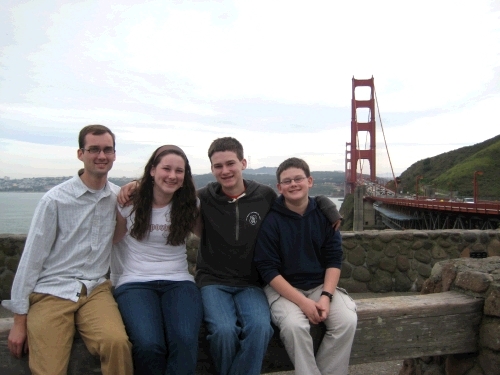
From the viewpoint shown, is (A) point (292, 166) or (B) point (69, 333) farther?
(A) point (292, 166)

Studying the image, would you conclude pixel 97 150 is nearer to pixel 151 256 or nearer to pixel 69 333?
pixel 151 256

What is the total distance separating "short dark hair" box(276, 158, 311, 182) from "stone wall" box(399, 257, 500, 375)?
0.85 m

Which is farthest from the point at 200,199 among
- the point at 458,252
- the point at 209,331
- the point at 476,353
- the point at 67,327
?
the point at 458,252

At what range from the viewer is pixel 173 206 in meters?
1.97

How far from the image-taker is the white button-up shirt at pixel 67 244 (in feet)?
5.32

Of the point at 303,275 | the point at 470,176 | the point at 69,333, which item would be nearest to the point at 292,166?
the point at 303,275

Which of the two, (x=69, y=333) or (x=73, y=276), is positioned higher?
(x=73, y=276)

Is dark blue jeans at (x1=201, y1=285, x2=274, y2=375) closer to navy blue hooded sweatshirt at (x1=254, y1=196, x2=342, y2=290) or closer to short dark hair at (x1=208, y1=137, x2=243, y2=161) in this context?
navy blue hooded sweatshirt at (x1=254, y1=196, x2=342, y2=290)

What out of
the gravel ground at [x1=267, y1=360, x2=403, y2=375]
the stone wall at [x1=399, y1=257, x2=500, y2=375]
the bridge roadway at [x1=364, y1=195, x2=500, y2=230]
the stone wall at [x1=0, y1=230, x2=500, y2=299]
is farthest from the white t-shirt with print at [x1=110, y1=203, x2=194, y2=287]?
the bridge roadway at [x1=364, y1=195, x2=500, y2=230]

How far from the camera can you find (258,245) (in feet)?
6.19

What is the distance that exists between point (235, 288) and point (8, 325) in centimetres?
85

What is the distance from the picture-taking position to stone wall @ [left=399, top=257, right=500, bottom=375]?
1.83 m

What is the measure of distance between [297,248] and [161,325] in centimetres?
66

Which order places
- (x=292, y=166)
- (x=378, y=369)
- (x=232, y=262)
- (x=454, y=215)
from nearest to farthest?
1. (x=232, y=262)
2. (x=292, y=166)
3. (x=378, y=369)
4. (x=454, y=215)
